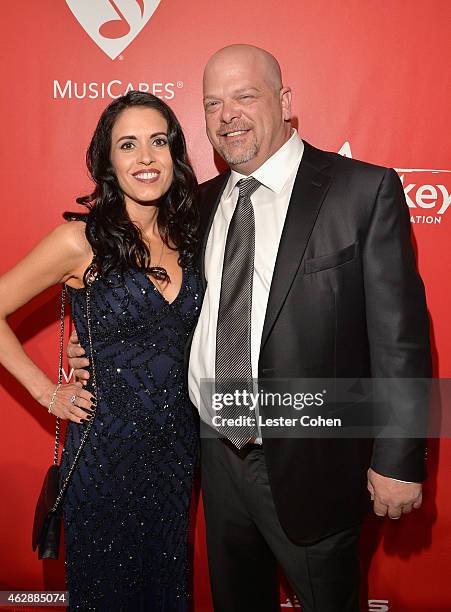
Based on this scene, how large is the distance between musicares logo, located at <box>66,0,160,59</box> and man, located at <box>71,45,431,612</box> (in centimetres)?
56

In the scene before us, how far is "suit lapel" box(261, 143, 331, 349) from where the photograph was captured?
5.39 feet

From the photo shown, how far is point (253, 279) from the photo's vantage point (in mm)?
1713

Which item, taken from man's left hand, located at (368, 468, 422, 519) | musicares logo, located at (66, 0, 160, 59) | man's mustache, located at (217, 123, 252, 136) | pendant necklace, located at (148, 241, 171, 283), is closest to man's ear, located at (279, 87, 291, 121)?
man's mustache, located at (217, 123, 252, 136)

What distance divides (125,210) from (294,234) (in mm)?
583

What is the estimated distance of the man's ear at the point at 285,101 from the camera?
1830 mm

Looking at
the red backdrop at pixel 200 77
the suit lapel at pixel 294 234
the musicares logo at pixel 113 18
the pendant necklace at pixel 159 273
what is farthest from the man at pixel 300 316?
the musicares logo at pixel 113 18

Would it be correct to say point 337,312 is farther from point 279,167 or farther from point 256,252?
point 279,167

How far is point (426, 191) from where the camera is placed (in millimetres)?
2244

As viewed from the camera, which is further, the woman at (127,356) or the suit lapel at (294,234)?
the woman at (127,356)

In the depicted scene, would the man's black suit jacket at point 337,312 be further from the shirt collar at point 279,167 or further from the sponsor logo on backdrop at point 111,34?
the sponsor logo on backdrop at point 111,34

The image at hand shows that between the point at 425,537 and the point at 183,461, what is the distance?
3.77 feet

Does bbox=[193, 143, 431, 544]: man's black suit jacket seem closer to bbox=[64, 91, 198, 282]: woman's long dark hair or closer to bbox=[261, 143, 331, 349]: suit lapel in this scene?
bbox=[261, 143, 331, 349]: suit lapel

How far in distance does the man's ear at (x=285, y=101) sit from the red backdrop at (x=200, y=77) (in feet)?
1.30

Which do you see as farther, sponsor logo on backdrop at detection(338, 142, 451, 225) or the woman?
sponsor logo on backdrop at detection(338, 142, 451, 225)
